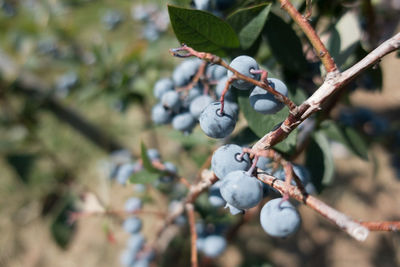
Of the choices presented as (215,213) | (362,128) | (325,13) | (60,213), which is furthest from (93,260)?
(325,13)

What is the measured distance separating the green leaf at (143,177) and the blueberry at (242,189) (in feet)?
1.13

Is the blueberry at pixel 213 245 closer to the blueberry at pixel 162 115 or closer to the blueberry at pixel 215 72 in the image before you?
the blueberry at pixel 162 115

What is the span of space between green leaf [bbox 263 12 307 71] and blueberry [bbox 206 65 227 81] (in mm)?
157

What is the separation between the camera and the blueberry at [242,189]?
0.41 m

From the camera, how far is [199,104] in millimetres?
655

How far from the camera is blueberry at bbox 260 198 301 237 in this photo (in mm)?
422

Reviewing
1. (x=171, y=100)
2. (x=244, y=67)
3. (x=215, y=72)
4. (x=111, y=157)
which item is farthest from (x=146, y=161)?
(x=111, y=157)

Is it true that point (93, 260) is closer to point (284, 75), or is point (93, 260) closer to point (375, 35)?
point (284, 75)

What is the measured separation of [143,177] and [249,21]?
0.44 m

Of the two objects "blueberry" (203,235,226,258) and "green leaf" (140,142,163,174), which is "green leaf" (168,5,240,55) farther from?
"blueberry" (203,235,226,258)

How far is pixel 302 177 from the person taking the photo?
22.8 inches

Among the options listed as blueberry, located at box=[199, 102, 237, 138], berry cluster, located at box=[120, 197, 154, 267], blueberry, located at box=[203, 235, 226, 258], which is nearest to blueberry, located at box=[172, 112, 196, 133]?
blueberry, located at box=[199, 102, 237, 138]

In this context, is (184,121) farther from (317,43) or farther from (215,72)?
(317,43)

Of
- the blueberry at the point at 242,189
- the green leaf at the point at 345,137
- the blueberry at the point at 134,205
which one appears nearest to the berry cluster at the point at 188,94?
the blueberry at the point at 242,189
